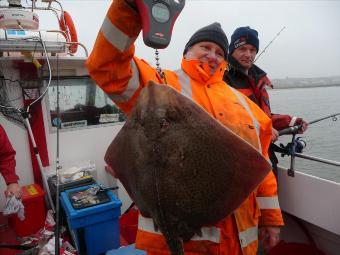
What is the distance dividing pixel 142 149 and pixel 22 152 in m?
3.67

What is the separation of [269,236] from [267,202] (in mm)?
254

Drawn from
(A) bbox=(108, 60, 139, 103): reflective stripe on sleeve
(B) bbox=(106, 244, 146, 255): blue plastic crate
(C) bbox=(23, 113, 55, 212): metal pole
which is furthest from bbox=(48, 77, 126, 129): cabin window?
(A) bbox=(108, 60, 139, 103): reflective stripe on sleeve

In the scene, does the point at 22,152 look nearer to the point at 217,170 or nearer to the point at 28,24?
the point at 28,24

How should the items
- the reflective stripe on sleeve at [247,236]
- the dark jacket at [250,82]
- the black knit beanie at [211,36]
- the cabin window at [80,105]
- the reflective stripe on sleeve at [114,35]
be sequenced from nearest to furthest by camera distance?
the reflective stripe on sleeve at [114,35] < the reflective stripe on sleeve at [247,236] < the black knit beanie at [211,36] < the dark jacket at [250,82] < the cabin window at [80,105]

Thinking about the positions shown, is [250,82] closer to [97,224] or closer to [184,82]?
[184,82]

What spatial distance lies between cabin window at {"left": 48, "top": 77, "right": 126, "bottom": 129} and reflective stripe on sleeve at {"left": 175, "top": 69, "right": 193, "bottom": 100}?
3257 millimetres

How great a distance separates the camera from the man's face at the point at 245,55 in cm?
328

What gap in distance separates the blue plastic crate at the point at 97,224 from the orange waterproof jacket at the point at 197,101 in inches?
69.8

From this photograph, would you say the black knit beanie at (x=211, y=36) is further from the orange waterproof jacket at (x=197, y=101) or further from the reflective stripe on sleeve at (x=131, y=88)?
the reflective stripe on sleeve at (x=131, y=88)

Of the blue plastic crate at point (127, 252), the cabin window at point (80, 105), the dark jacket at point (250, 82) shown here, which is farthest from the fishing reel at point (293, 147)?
the cabin window at point (80, 105)

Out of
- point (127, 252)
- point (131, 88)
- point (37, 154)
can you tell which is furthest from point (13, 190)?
point (131, 88)

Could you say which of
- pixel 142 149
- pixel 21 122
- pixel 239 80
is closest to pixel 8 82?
pixel 21 122

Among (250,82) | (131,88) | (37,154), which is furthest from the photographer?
(37,154)

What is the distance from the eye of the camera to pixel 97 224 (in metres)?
3.51
